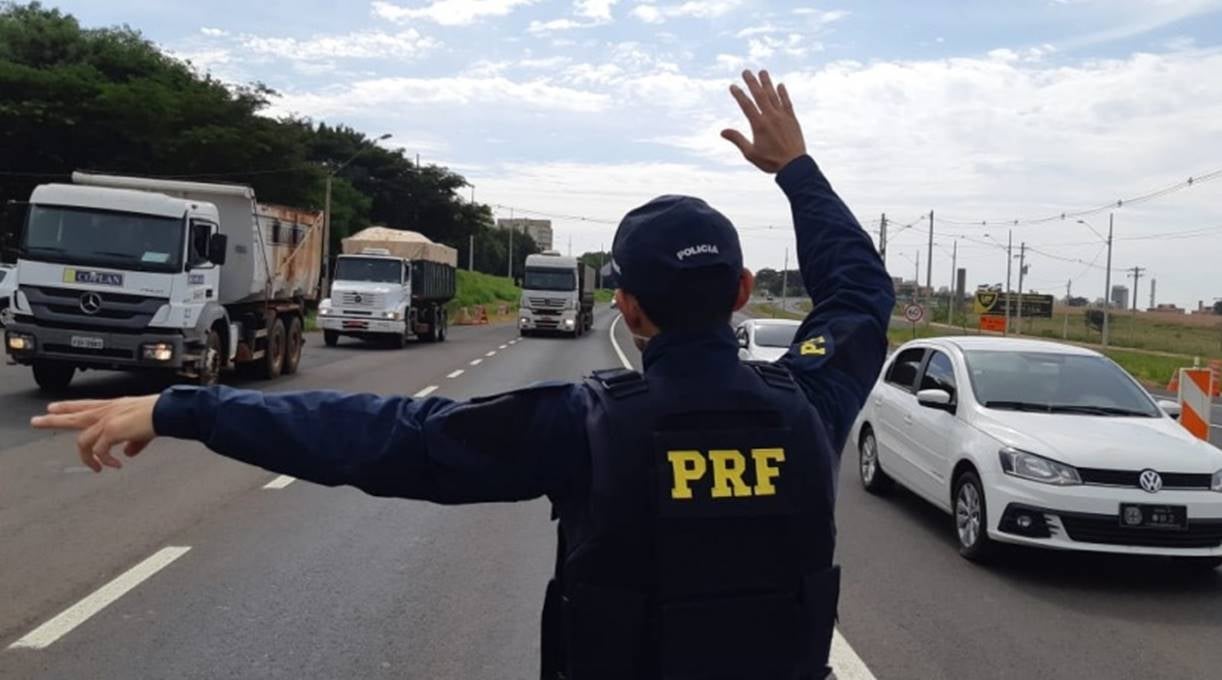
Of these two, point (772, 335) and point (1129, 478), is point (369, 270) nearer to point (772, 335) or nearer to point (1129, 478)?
point (772, 335)

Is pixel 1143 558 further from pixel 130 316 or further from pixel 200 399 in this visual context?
pixel 130 316

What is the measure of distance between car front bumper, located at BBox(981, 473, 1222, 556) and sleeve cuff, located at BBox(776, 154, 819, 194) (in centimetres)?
531

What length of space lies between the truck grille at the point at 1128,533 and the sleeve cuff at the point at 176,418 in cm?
632

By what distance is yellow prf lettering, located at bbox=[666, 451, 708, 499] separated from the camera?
1883mm

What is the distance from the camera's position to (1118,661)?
5.68 metres

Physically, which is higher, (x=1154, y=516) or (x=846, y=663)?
(x=1154, y=516)

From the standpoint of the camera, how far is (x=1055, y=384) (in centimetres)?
867

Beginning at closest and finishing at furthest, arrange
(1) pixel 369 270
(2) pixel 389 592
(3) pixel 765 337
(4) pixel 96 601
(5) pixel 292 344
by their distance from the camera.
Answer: (4) pixel 96 601 < (2) pixel 389 592 < (3) pixel 765 337 < (5) pixel 292 344 < (1) pixel 369 270

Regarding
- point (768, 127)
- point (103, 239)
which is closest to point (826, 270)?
point (768, 127)

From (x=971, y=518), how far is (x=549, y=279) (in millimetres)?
35770

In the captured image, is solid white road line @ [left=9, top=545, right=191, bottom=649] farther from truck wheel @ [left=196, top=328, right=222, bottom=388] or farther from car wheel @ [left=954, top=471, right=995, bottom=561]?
truck wheel @ [left=196, top=328, right=222, bottom=388]

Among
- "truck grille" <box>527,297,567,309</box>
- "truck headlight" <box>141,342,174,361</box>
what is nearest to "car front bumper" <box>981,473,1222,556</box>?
"truck headlight" <box>141,342,174,361</box>

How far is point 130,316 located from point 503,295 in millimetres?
81720

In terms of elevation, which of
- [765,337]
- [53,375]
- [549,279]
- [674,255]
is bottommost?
[53,375]
